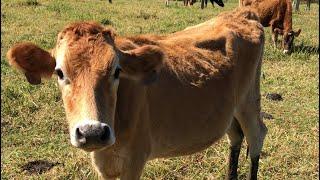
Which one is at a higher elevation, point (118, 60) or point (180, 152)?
point (118, 60)

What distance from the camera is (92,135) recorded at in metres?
2.60

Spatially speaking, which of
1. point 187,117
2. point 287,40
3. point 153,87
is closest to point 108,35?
point 153,87

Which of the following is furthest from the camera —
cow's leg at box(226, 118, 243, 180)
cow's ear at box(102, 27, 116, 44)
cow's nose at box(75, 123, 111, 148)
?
cow's leg at box(226, 118, 243, 180)

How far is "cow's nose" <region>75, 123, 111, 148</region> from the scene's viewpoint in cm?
261

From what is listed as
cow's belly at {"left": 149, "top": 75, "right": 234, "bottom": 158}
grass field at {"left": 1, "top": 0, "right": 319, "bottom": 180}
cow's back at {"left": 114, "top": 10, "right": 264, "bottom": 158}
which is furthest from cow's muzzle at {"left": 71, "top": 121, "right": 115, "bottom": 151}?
grass field at {"left": 1, "top": 0, "right": 319, "bottom": 180}

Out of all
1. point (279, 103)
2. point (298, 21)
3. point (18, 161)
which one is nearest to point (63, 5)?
point (298, 21)

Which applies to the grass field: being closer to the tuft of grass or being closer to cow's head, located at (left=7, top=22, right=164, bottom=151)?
cow's head, located at (left=7, top=22, right=164, bottom=151)

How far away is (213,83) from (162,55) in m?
1.05

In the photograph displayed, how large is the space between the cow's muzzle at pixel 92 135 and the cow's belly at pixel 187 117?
3.52 feet

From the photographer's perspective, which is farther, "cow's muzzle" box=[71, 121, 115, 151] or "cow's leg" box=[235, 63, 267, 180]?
"cow's leg" box=[235, 63, 267, 180]

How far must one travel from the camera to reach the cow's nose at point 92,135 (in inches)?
103

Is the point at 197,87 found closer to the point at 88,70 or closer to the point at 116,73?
the point at 116,73

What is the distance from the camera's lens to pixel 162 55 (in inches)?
134

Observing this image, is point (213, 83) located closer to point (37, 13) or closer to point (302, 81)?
point (302, 81)
